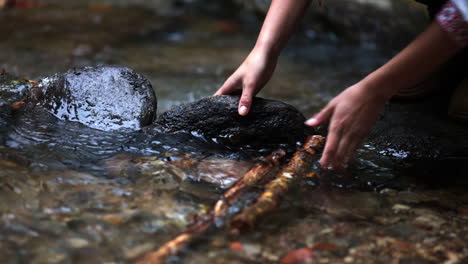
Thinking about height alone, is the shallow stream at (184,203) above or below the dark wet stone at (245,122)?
below

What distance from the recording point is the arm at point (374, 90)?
6.21 ft

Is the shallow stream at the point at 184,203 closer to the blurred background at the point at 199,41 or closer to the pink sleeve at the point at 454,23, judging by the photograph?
the pink sleeve at the point at 454,23

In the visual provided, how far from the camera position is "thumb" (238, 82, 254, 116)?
8.87ft

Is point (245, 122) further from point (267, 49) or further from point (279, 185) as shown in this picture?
point (279, 185)

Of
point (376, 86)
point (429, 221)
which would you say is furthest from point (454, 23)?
point (429, 221)

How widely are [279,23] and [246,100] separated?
544 mm

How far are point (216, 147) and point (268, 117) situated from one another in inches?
15.0

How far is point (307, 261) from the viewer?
1.75m

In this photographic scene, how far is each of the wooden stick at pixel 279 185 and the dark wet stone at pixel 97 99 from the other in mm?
1094

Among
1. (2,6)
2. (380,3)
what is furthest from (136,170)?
(2,6)

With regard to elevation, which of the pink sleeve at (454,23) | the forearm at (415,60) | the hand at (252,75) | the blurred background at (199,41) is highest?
the pink sleeve at (454,23)

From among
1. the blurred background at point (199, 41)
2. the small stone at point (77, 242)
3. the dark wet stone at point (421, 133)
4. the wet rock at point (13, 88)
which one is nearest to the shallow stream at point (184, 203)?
the small stone at point (77, 242)

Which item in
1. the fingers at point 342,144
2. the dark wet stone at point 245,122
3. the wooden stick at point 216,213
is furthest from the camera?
the dark wet stone at point 245,122

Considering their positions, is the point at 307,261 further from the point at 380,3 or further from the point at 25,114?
the point at 380,3
